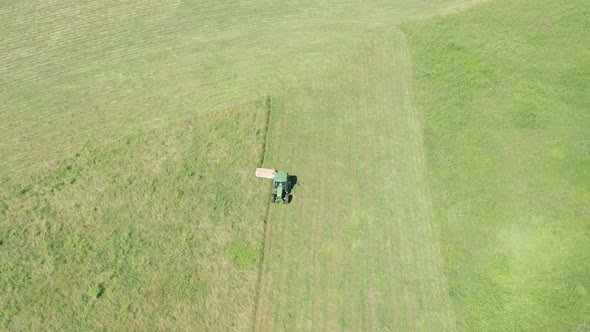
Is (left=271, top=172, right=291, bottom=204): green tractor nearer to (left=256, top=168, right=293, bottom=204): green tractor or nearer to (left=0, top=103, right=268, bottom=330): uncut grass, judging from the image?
(left=256, top=168, right=293, bottom=204): green tractor

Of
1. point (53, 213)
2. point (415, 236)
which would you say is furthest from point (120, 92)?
point (415, 236)


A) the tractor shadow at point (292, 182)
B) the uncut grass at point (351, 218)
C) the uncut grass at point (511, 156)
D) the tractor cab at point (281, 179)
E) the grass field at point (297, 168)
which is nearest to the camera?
the uncut grass at point (351, 218)

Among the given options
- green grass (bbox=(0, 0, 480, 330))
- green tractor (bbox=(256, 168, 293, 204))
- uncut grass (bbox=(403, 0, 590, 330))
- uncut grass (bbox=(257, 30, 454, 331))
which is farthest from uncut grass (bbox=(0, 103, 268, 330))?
uncut grass (bbox=(403, 0, 590, 330))

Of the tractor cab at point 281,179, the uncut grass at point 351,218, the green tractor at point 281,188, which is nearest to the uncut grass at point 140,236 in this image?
the green tractor at point 281,188

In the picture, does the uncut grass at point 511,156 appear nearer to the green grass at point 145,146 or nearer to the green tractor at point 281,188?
the green grass at point 145,146

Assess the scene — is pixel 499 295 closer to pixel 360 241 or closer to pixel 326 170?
pixel 360 241

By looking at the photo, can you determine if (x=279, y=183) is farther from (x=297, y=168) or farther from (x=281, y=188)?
(x=297, y=168)

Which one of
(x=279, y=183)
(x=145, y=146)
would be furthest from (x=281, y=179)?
(x=145, y=146)

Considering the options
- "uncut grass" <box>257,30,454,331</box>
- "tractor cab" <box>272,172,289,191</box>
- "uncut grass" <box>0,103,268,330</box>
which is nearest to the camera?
"uncut grass" <box>0,103,268,330</box>
